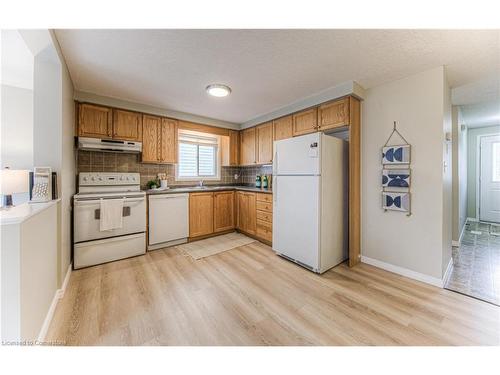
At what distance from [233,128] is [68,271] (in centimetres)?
357

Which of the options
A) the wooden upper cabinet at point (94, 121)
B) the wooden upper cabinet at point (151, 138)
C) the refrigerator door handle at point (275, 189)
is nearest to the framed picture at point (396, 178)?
the refrigerator door handle at point (275, 189)

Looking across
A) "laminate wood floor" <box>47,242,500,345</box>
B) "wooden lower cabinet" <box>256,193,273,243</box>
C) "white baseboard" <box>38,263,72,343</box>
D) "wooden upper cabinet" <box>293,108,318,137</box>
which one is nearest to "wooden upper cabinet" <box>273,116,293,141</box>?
"wooden upper cabinet" <box>293,108,318,137</box>

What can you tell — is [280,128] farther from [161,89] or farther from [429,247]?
[429,247]

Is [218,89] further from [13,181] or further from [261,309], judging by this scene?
[261,309]

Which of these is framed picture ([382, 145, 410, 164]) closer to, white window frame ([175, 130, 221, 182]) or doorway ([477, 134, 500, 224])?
white window frame ([175, 130, 221, 182])

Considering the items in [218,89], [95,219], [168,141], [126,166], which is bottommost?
[95,219]

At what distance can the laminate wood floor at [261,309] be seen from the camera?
4.81 feet

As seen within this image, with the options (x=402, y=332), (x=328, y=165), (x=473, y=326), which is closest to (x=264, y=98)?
(x=328, y=165)

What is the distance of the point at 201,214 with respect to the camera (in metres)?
3.69

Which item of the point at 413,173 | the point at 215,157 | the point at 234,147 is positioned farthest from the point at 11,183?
the point at 413,173

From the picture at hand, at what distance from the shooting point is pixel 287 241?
2.85 metres

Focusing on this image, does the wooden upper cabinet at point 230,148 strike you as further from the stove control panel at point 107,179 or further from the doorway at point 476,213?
the doorway at point 476,213

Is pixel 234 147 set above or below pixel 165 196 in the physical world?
above

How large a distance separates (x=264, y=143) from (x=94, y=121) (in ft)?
8.93
